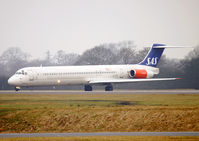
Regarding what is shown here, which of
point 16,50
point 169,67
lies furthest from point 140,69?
point 16,50

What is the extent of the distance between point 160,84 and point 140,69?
9991mm

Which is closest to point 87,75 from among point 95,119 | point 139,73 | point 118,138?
point 139,73

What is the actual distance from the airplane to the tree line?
7.32m

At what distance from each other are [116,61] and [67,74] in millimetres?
35648

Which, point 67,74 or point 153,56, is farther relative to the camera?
point 153,56

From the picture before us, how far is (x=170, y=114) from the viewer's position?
43188mm

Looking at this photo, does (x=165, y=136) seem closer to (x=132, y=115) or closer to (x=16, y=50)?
(x=132, y=115)

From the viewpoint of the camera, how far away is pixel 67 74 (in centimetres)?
7769

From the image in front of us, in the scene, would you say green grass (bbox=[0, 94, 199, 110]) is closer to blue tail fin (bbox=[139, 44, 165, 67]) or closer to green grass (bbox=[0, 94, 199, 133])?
green grass (bbox=[0, 94, 199, 133])

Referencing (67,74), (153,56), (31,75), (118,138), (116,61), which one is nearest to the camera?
(118,138)

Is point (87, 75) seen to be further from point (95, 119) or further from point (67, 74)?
point (95, 119)

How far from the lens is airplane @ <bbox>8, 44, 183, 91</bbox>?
7525 cm

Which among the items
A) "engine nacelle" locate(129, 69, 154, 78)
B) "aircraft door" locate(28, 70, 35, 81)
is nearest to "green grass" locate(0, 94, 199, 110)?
"aircraft door" locate(28, 70, 35, 81)

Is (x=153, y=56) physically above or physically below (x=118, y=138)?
above
